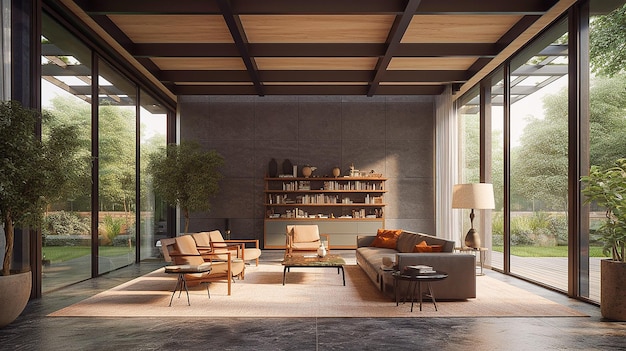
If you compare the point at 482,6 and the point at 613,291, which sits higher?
the point at 482,6

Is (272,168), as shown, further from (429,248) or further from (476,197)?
(429,248)

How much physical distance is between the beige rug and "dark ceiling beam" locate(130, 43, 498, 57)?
3.74 metres

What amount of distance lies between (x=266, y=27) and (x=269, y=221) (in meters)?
5.99

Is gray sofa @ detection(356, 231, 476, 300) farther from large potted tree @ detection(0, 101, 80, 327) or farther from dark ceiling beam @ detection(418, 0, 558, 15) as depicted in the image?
large potted tree @ detection(0, 101, 80, 327)

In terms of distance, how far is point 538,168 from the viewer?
373 inches

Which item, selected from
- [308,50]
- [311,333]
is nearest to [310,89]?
[308,50]

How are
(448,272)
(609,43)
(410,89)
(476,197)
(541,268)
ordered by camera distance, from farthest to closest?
(410,89) < (541,268) < (476,197) < (448,272) < (609,43)

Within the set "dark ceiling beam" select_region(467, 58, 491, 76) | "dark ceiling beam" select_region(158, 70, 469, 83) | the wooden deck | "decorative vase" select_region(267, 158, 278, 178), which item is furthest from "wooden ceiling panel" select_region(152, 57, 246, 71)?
the wooden deck

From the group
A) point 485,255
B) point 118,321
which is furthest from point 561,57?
point 118,321

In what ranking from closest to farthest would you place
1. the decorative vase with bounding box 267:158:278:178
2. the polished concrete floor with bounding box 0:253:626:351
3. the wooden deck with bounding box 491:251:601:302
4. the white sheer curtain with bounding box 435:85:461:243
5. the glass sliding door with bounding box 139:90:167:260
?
1. the polished concrete floor with bounding box 0:253:626:351
2. the wooden deck with bounding box 491:251:601:302
3. the glass sliding door with bounding box 139:90:167:260
4. the white sheer curtain with bounding box 435:85:461:243
5. the decorative vase with bounding box 267:158:278:178

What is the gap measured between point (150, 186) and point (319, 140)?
14.5ft

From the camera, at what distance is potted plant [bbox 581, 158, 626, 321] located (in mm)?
5367

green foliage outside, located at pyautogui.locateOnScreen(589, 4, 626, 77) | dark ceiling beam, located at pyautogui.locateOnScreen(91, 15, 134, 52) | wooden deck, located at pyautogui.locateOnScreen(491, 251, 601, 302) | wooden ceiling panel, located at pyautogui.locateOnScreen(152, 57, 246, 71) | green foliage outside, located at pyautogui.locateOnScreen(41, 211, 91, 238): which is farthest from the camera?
wooden ceiling panel, located at pyautogui.locateOnScreen(152, 57, 246, 71)

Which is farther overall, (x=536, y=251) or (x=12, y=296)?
(x=536, y=251)
